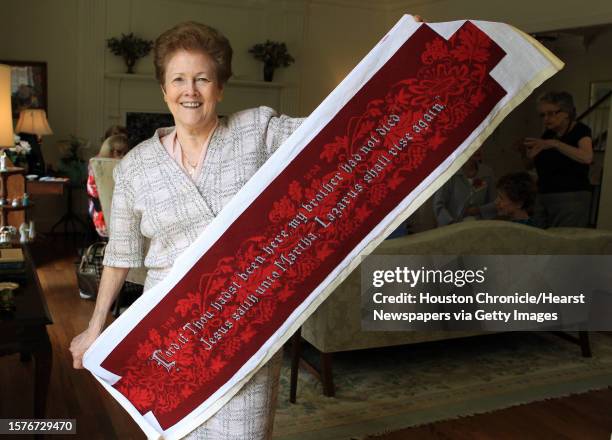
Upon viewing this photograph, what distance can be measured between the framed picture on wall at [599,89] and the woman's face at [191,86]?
8888mm

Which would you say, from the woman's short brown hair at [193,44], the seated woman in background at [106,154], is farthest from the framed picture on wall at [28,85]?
the woman's short brown hair at [193,44]

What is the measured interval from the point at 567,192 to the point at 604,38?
224 inches

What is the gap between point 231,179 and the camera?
4.75 ft

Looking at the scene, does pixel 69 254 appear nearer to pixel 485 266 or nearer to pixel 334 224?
pixel 485 266

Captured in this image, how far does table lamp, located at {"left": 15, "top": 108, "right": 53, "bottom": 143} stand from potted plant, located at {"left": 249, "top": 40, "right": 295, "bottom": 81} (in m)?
2.77

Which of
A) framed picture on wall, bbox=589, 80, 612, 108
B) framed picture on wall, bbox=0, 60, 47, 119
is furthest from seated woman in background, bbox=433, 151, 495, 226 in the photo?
framed picture on wall, bbox=589, 80, 612, 108

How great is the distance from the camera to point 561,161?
4.28 meters

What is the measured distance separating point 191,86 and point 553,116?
3.36m

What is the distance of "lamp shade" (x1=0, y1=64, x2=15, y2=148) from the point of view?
2.25m

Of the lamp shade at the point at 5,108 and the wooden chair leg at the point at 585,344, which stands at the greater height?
the lamp shade at the point at 5,108

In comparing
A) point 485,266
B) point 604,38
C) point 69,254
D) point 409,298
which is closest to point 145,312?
point 409,298

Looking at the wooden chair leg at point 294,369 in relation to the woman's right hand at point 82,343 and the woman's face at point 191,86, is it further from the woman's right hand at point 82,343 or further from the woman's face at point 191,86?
the woman's face at point 191,86

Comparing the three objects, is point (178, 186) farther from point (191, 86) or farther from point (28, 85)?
point (28, 85)

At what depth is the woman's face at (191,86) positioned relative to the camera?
1376 millimetres
